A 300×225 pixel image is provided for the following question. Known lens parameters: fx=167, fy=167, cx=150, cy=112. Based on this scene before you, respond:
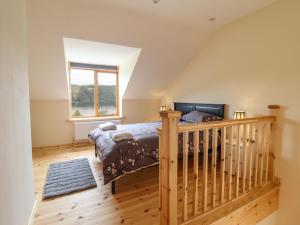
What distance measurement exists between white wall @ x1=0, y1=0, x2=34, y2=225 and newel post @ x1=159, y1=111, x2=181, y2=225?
1.19 m

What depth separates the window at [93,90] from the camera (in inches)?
186

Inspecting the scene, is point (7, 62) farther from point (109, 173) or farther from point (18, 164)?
point (109, 173)

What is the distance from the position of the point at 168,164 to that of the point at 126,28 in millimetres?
2577

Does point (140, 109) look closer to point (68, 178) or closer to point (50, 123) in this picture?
point (50, 123)

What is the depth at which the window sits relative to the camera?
4723 mm

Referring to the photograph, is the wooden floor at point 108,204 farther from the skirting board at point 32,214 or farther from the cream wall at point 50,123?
the cream wall at point 50,123

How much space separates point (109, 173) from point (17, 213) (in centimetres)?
101

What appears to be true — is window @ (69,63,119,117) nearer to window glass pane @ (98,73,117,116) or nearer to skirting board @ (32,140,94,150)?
window glass pane @ (98,73,117,116)

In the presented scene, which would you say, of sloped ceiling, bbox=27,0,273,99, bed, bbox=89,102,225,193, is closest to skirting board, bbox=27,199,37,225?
bed, bbox=89,102,225,193

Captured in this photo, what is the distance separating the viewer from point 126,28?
3.02 m

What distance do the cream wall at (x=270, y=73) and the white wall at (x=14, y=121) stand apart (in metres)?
3.06

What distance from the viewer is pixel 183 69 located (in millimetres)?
4539

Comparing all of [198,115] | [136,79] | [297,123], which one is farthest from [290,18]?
[136,79]

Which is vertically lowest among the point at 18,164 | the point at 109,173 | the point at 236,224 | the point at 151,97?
the point at 236,224
